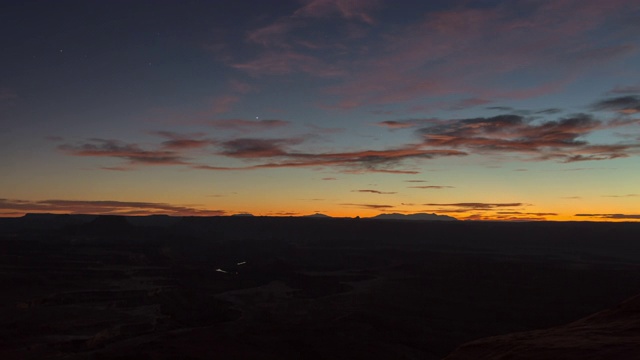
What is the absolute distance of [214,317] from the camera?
52.2m

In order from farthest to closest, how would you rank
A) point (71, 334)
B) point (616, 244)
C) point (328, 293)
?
1. point (616, 244)
2. point (328, 293)
3. point (71, 334)

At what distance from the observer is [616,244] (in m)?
164

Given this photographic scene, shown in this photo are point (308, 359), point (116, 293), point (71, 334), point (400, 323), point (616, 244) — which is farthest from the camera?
point (616, 244)

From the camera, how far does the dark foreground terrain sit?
38.2 meters

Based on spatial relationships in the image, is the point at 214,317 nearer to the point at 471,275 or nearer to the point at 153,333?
the point at 153,333

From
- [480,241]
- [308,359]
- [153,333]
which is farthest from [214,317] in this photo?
[480,241]

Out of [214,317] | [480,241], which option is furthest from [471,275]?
[480,241]

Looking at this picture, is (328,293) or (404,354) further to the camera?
(328,293)

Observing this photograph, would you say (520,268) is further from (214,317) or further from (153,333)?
(153,333)

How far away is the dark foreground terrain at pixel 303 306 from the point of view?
38188 millimetres

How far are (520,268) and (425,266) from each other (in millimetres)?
16032

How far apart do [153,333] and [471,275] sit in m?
54.5

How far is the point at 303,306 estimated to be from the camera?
2360 inches

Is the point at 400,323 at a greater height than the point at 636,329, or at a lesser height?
lesser
